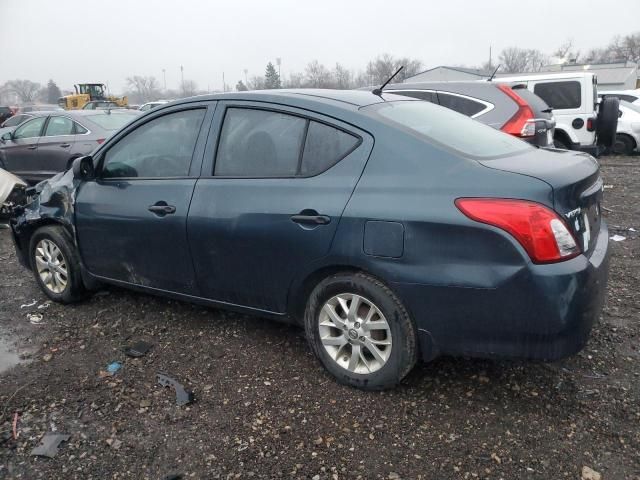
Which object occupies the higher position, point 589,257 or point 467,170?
point 467,170

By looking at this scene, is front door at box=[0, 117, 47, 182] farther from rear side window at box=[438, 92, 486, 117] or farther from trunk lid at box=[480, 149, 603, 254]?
trunk lid at box=[480, 149, 603, 254]

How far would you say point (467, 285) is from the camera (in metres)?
2.45

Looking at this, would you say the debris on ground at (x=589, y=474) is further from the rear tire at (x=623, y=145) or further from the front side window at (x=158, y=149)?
the rear tire at (x=623, y=145)

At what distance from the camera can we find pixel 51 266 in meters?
4.31

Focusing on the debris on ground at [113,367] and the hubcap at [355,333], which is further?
the debris on ground at [113,367]

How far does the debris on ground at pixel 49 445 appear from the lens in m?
2.55

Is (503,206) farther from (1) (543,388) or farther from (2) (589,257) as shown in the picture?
(1) (543,388)

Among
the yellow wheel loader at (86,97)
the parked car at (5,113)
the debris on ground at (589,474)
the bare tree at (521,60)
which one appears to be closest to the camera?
the debris on ground at (589,474)

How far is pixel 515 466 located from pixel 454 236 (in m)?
1.04

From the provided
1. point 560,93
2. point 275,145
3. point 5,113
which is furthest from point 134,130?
point 5,113

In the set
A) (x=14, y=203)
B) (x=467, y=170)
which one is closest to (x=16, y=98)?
(x=14, y=203)

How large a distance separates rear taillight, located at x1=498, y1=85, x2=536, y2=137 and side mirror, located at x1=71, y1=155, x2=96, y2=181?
479cm

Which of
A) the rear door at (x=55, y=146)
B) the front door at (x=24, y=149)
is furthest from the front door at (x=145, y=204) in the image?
the front door at (x=24, y=149)

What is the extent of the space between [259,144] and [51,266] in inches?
89.5
